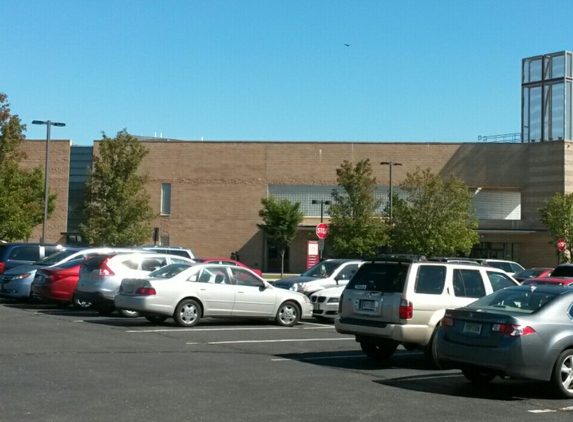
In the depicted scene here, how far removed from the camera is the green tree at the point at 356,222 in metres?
47.4

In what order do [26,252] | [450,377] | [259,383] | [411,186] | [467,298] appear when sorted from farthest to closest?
[411,186]
[26,252]
[467,298]
[450,377]
[259,383]

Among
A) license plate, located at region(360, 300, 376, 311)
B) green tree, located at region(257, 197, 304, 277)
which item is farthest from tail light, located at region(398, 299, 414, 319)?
green tree, located at region(257, 197, 304, 277)

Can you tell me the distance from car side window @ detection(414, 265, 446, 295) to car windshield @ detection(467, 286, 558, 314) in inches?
63.0

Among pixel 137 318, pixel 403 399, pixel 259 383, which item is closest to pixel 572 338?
pixel 403 399

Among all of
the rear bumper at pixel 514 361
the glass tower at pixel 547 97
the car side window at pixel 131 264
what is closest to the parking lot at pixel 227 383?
the rear bumper at pixel 514 361

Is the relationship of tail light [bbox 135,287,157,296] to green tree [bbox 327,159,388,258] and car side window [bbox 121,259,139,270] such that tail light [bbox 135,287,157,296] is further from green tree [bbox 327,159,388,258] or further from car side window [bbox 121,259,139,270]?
green tree [bbox 327,159,388,258]

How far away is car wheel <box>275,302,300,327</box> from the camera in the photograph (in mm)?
19747

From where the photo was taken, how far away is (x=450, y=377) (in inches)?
485

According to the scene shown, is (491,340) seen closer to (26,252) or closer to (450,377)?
(450,377)

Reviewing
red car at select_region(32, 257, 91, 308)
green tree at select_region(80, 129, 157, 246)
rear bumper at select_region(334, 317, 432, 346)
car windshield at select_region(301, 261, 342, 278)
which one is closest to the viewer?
rear bumper at select_region(334, 317, 432, 346)

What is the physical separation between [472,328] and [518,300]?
85cm

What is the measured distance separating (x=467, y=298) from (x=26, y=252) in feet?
55.2

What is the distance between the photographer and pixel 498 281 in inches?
549

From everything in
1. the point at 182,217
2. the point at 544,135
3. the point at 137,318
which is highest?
the point at 544,135
